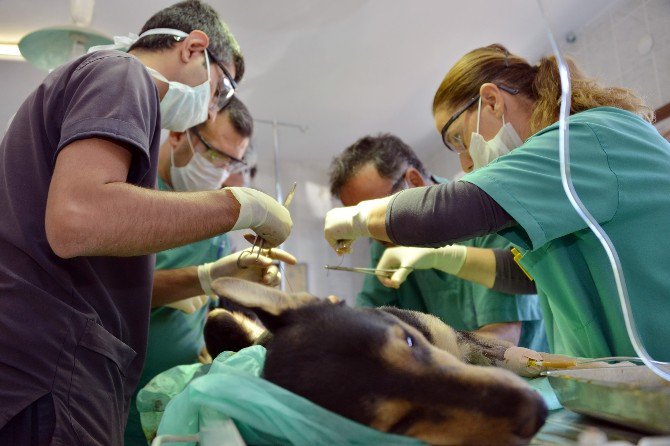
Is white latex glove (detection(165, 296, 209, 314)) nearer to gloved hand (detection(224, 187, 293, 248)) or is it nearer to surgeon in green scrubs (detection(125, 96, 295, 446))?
surgeon in green scrubs (detection(125, 96, 295, 446))

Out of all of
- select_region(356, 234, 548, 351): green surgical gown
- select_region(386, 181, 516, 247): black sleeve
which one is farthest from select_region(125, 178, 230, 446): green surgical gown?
select_region(386, 181, 516, 247): black sleeve

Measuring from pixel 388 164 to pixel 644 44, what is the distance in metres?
1.56

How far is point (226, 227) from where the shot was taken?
3.67 ft

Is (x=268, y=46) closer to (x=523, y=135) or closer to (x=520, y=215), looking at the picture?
(x=523, y=135)

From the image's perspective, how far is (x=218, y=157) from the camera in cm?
242

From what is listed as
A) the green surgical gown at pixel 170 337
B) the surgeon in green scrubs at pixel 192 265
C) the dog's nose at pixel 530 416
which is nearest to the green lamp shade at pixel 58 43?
the surgeon in green scrubs at pixel 192 265

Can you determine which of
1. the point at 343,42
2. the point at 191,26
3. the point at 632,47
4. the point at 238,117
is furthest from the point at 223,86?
the point at 632,47

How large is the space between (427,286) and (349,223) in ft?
3.08

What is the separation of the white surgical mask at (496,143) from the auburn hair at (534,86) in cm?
7

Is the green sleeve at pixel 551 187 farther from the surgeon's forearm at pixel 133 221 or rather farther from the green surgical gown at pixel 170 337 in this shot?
the green surgical gown at pixel 170 337

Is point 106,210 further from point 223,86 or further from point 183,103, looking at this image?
point 223,86

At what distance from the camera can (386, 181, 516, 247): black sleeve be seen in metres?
1.05

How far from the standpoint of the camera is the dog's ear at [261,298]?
0.81 meters

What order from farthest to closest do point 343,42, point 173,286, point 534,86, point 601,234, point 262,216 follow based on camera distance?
point 343,42
point 173,286
point 534,86
point 262,216
point 601,234
